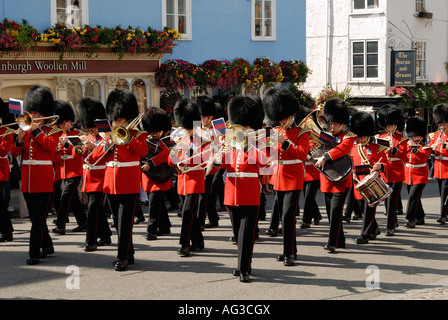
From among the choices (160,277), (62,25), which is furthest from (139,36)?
(160,277)

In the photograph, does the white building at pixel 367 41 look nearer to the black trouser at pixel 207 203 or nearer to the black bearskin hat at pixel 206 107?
the black trouser at pixel 207 203

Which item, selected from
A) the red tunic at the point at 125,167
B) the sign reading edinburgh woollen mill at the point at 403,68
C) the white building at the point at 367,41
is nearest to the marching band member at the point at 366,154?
the red tunic at the point at 125,167

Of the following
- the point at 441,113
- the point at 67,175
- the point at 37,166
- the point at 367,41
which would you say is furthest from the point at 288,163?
the point at 367,41

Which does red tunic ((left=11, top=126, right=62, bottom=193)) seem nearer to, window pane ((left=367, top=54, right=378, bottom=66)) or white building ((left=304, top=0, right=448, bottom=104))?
white building ((left=304, top=0, right=448, bottom=104))

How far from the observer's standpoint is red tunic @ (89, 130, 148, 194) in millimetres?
7012

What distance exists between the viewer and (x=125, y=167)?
7070 millimetres

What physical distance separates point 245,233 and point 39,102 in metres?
2.71

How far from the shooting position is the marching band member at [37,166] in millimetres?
7367

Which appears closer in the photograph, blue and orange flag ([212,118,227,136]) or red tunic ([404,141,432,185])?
blue and orange flag ([212,118,227,136])

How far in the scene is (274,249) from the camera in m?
8.27

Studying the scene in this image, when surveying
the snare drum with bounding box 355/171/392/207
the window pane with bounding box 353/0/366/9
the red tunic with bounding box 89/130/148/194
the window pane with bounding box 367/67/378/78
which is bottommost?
the snare drum with bounding box 355/171/392/207

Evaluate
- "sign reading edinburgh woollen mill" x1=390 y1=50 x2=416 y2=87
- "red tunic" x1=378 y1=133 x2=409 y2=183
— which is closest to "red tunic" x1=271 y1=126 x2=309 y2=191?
"red tunic" x1=378 y1=133 x2=409 y2=183

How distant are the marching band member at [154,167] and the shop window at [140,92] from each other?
269 inches

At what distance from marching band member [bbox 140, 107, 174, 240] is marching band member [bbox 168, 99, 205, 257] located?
0.42 metres
